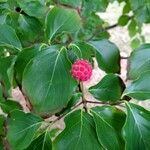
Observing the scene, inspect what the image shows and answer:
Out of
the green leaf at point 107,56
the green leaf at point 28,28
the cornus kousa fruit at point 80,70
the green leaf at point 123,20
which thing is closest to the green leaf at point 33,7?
the green leaf at point 28,28

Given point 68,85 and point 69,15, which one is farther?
point 69,15

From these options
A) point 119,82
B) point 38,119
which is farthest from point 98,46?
point 38,119

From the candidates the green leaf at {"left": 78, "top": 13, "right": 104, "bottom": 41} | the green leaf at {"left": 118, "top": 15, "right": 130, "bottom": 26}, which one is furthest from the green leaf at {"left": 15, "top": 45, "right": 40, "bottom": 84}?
the green leaf at {"left": 118, "top": 15, "right": 130, "bottom": 26}

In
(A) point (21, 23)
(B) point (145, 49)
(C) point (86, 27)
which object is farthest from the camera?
(C) point (86, 27)

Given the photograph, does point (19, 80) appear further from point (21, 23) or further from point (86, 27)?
point (86, 27)

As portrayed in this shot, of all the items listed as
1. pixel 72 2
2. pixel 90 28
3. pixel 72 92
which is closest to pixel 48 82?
pixel 72 92

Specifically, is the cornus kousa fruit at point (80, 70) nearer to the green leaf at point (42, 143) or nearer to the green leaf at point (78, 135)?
the green leaf at point (78, 135)

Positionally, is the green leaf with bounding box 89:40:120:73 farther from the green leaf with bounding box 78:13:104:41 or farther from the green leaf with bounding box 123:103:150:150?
the green leaf with bounding box 78:13:104:41
